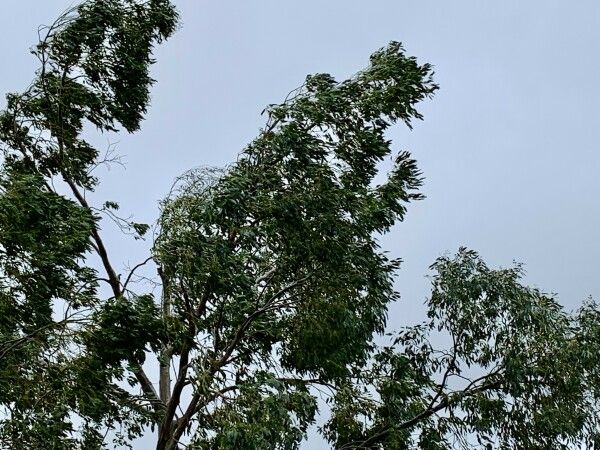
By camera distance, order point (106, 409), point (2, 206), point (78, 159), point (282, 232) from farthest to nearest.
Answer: point (78, 159) < point (106, 409) < point (282, 232) < point (2, 206)

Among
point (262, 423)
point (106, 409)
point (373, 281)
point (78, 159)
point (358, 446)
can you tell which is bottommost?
point (262, 423)

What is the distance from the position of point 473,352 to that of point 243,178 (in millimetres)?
4999

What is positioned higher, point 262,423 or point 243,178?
point 243,178

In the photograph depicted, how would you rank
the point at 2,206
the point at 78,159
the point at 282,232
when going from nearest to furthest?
1. the point at 2,206
2. the point at 282,232
3. the point at 78,159

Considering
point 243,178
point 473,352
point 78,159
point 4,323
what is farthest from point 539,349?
point 78,159

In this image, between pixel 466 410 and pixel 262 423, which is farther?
pixel 466 410

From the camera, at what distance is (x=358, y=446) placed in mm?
15805

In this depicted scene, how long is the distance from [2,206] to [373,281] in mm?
5943

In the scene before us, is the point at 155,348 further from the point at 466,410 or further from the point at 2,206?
the point at 466,410

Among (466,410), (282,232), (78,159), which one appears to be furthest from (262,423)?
(78,159)

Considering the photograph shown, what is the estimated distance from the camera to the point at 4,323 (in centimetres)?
1495

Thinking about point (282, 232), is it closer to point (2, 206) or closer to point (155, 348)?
point (155, 348)

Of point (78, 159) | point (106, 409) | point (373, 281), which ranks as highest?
point (78, 159)

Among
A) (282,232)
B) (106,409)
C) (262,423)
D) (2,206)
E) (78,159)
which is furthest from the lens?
(78,159)
